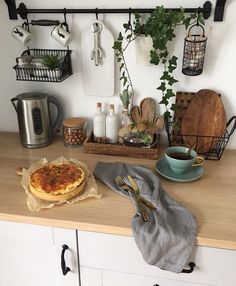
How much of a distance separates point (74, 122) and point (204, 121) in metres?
0.58

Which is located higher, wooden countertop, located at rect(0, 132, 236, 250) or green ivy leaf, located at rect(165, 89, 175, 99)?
green ivy leaf, located at rect(165, 89, 175, 99)

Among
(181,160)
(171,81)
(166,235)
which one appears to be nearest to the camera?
(166,235)

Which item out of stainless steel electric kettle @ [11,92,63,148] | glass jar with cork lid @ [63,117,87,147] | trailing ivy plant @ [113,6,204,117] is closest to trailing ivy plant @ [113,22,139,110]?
trailing ivy plant @ [113,6,204,117]

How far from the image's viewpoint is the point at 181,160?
46.8 inches

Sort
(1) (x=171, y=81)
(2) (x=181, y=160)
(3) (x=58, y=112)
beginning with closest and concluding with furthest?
(2) (x=181, y=160) → (1) (x=171, y=81) → (3) (x=58, y=112)

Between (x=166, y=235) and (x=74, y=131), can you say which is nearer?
(x=166, y=235)

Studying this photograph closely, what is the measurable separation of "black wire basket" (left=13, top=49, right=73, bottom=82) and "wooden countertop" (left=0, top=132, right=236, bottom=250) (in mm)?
354

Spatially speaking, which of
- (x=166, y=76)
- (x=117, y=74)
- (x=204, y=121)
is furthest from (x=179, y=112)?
(x=117, y=74)

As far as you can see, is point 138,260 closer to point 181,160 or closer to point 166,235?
point 166,235

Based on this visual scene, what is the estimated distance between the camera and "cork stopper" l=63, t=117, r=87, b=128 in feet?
4.73

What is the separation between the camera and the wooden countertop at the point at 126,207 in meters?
0.99

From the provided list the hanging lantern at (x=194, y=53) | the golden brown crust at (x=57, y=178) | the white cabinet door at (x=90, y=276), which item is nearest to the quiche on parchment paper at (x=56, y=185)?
the golden brown crust at (x=57, y=178)

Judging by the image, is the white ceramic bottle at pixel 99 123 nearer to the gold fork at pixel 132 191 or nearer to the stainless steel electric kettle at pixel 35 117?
the stainless steel electric kettle at pixel 35 117

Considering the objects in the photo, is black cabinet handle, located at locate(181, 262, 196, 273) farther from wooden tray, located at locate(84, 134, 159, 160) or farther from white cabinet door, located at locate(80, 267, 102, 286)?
Answer: wooden tray, located at locate(84, 134, 159, 160)
